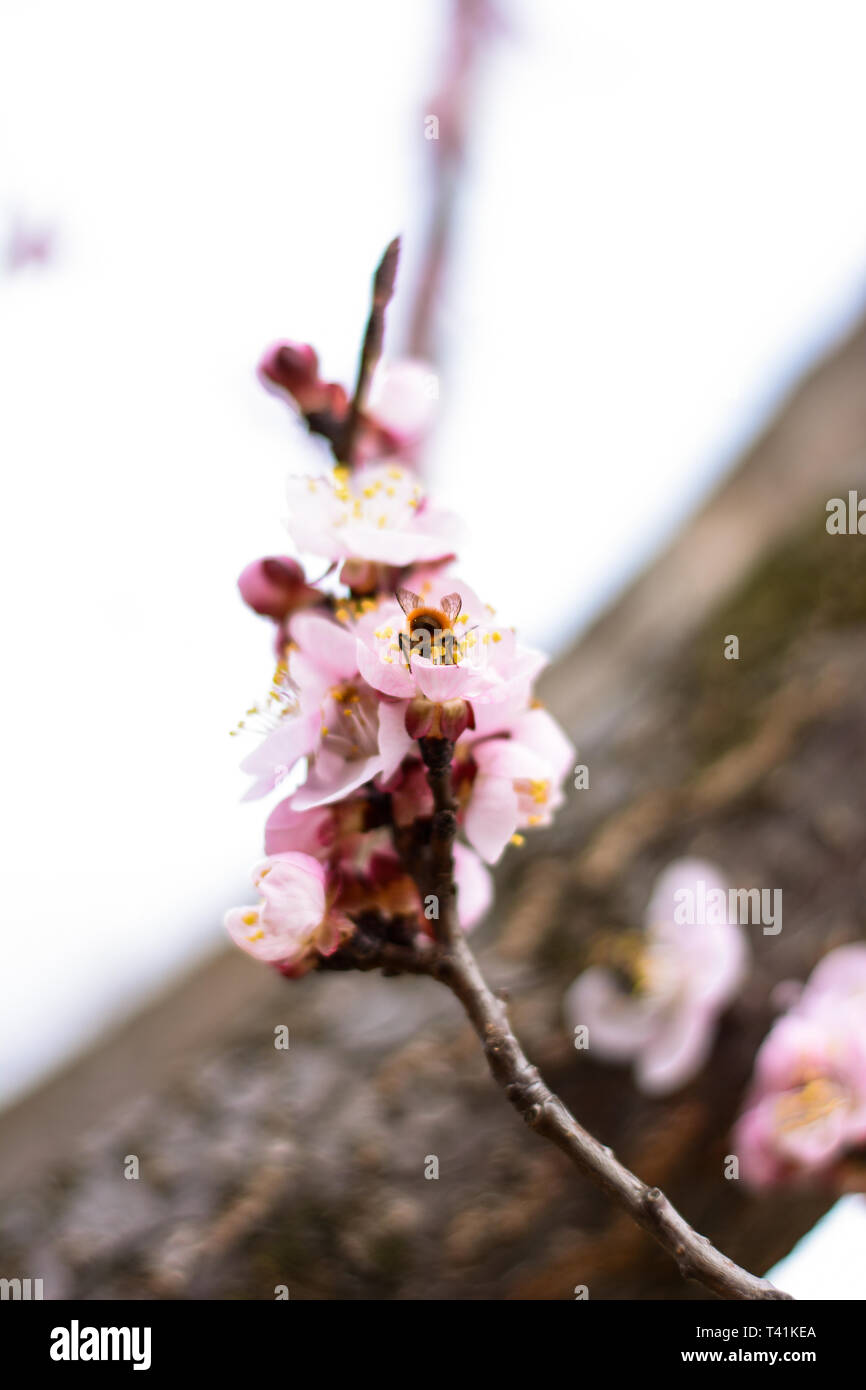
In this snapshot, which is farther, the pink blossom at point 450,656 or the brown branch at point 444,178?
the brown branch at point 444,178

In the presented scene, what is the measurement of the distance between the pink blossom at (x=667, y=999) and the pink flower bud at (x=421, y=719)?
685 mm

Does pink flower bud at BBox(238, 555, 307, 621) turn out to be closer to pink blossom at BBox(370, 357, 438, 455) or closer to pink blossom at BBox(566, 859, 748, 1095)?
pink blossom at BBox(370, 357, 438, 455)

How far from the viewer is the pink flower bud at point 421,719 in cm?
41

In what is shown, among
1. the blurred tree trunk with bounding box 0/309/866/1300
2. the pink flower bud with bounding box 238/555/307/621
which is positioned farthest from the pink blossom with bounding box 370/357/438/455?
the blurred tree trunk with bounding box 0/309/866/1300

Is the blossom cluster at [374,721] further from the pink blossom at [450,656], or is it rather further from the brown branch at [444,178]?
the brown branch at [444,178]

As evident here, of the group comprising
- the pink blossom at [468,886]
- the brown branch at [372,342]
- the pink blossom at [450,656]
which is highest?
the brown branch at [372,342]

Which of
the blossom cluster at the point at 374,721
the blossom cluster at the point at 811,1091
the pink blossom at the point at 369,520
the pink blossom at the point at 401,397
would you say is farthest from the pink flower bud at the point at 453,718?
the blossom cluster at the point at 811,1091

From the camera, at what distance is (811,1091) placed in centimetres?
83

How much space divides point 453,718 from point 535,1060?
0.70 meters

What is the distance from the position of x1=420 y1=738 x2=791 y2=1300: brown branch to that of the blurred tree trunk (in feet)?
1.98

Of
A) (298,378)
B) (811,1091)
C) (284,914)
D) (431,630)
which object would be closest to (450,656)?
(431,630)

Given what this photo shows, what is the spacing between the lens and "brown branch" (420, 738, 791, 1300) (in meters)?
0.34
